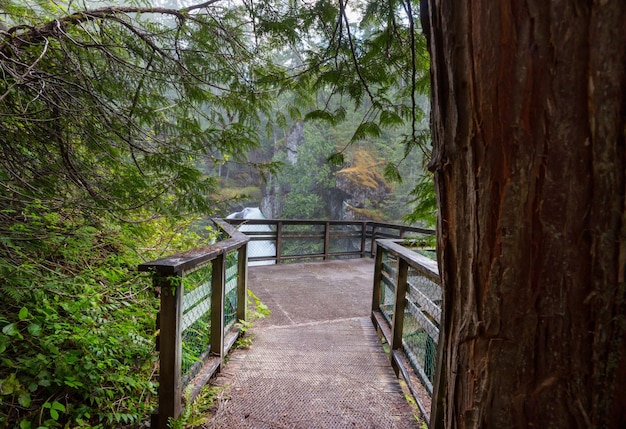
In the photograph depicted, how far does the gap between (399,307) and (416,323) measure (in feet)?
1.00

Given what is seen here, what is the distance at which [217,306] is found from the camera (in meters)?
2.38

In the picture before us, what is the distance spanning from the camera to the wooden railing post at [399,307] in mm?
2504

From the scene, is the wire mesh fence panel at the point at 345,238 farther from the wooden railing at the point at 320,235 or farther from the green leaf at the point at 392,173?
the green leaf at the point at 392,173

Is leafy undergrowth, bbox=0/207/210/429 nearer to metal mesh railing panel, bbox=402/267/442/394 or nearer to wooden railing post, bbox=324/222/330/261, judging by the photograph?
metal mesh railing panel, bbox=402/267/442/394

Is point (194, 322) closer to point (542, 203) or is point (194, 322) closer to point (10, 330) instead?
point (10, 330)

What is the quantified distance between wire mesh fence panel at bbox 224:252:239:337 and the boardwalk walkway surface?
299 millimetres

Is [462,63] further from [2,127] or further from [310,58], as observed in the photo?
[2,127]

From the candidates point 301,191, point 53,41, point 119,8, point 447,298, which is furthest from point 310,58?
point 301,191

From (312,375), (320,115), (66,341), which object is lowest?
(312,375)

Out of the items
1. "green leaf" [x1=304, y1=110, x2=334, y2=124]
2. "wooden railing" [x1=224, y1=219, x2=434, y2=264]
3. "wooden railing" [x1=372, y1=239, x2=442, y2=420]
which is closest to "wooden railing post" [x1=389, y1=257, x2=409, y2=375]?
"wooden railing" [x1=372, y1=239, x2=442, y2=420]

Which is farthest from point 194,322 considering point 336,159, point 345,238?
point 345,238

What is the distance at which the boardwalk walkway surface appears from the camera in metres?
1.96

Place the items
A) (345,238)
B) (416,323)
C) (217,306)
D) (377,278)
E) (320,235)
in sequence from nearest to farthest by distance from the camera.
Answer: (416,323) → (217,306) → (377,278) → (320,235) → (345,238)

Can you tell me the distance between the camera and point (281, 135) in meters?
23.8
